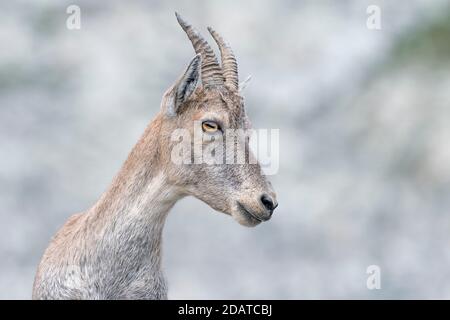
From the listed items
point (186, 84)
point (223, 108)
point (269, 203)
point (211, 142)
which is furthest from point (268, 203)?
point (186, 84)

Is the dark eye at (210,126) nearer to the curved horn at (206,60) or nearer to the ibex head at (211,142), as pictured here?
the ibex head at (211,142)

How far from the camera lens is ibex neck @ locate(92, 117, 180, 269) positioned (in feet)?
33.7

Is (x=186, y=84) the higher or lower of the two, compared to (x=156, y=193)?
higher

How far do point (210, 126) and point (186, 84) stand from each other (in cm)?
48

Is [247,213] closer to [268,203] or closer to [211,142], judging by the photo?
[268,203]

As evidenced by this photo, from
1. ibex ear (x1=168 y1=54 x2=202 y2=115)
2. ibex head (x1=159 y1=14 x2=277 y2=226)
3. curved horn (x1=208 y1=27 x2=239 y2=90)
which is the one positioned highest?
curved horn (x1=208 y1=27 x2=239 y2=90)

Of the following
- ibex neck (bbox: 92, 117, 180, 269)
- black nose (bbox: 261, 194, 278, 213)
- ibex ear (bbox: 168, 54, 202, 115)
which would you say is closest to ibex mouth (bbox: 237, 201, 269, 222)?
black nose (bbox: 261, 194, 278, 213)

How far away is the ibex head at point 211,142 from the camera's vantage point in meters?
10.1

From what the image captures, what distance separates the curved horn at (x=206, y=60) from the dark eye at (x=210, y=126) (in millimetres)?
477

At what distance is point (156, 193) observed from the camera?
10.3 metres

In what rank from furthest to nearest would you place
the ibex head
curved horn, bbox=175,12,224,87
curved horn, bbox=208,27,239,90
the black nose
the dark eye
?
curved horn, bbox=208,27,239,90, curved horn, bbox=175,12,224,87, the dark eye, the ibex head, the black nose

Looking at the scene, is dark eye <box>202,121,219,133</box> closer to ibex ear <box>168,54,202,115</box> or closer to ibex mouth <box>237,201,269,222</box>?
ibex ear <box>168,54,202,115</box>

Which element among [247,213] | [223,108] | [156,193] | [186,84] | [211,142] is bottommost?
[247,213]
